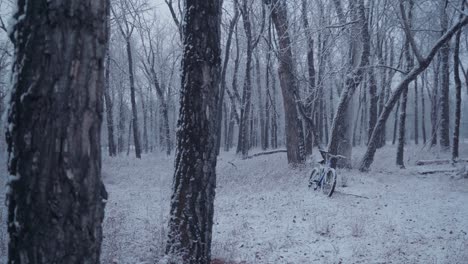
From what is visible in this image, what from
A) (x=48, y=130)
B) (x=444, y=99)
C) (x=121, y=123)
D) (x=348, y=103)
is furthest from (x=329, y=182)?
(x=121, y=123)

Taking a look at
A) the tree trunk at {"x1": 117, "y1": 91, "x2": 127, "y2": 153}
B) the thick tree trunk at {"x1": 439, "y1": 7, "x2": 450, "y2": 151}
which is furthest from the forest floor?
the tree trunk at {"x1": 117, "y1": 91, "x2": 127, "y2": 153}

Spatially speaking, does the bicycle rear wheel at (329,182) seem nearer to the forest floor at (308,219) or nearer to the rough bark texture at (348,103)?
the forest floor at (308,219)

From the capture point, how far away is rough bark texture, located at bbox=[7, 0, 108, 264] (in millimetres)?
2025

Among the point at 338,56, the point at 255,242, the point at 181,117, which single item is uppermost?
the point at 338,56

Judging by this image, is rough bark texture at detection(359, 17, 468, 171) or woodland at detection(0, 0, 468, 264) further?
rough bark texture at detection(359, 17, 468, 171)

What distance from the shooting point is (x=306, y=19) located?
14180 mm

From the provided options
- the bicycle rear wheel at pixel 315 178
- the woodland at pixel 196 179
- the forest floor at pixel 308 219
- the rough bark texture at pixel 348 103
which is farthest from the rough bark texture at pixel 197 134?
the rough bark texture at pixel 348 103

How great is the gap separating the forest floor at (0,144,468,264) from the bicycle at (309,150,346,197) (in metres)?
0.27

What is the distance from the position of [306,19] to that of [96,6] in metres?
13.2

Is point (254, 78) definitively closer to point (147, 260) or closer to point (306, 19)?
point (306, 19)

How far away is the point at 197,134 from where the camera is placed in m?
4.14

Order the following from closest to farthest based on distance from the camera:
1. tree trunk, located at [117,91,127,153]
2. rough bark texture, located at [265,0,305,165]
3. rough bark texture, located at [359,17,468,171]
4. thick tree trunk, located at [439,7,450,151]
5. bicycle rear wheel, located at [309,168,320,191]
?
bicycle rear wheel, located at [309,168,320,191] < rough bark texture, located at [359,17,468,171] < rough bark texture, located at [265,0,305,165] < thick tree trunk, located at [439,7,450,151] < tree trunk, located at [117,91,127,153]

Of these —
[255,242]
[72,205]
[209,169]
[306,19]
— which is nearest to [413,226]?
[255,242]

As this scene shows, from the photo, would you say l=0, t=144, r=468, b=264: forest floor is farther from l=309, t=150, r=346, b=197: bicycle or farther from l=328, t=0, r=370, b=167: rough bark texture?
l=328, t=0, r=370, b=167: rough bark texture
